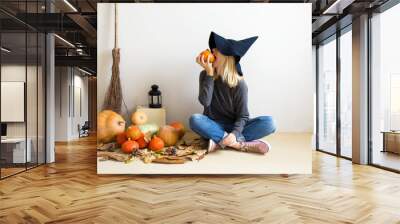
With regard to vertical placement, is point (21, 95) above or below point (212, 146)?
above

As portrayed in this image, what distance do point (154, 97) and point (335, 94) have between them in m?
4.35

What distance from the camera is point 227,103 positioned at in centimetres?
429

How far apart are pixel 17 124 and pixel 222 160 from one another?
2845mm

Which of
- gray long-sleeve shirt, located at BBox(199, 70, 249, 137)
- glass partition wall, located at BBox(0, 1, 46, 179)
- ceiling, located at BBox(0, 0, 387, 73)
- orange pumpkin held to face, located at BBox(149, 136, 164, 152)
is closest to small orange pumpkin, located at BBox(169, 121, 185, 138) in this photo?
orange pumpkin held to face, located at BBox(149, 136, 164, 152)

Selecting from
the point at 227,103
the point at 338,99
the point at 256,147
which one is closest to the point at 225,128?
the point at 227,103

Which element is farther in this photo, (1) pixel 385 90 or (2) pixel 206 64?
(1) pixel 385 90

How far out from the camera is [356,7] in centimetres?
541

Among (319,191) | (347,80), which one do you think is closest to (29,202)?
(319,191)

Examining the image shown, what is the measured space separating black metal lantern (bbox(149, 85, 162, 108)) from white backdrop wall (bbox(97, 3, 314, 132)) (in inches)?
4.0

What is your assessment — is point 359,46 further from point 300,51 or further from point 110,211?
point 110,211

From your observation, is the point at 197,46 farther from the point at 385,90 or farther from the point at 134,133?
the point at 385,90

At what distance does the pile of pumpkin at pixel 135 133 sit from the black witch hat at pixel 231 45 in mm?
1061

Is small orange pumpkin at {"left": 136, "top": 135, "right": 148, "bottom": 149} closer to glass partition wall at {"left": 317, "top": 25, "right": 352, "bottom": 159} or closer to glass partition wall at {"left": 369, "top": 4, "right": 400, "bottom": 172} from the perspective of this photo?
glass partition wall at {"left": 369, "top": 4, "right": 400, "bottom": 172}

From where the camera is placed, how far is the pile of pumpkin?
4.28 metres
